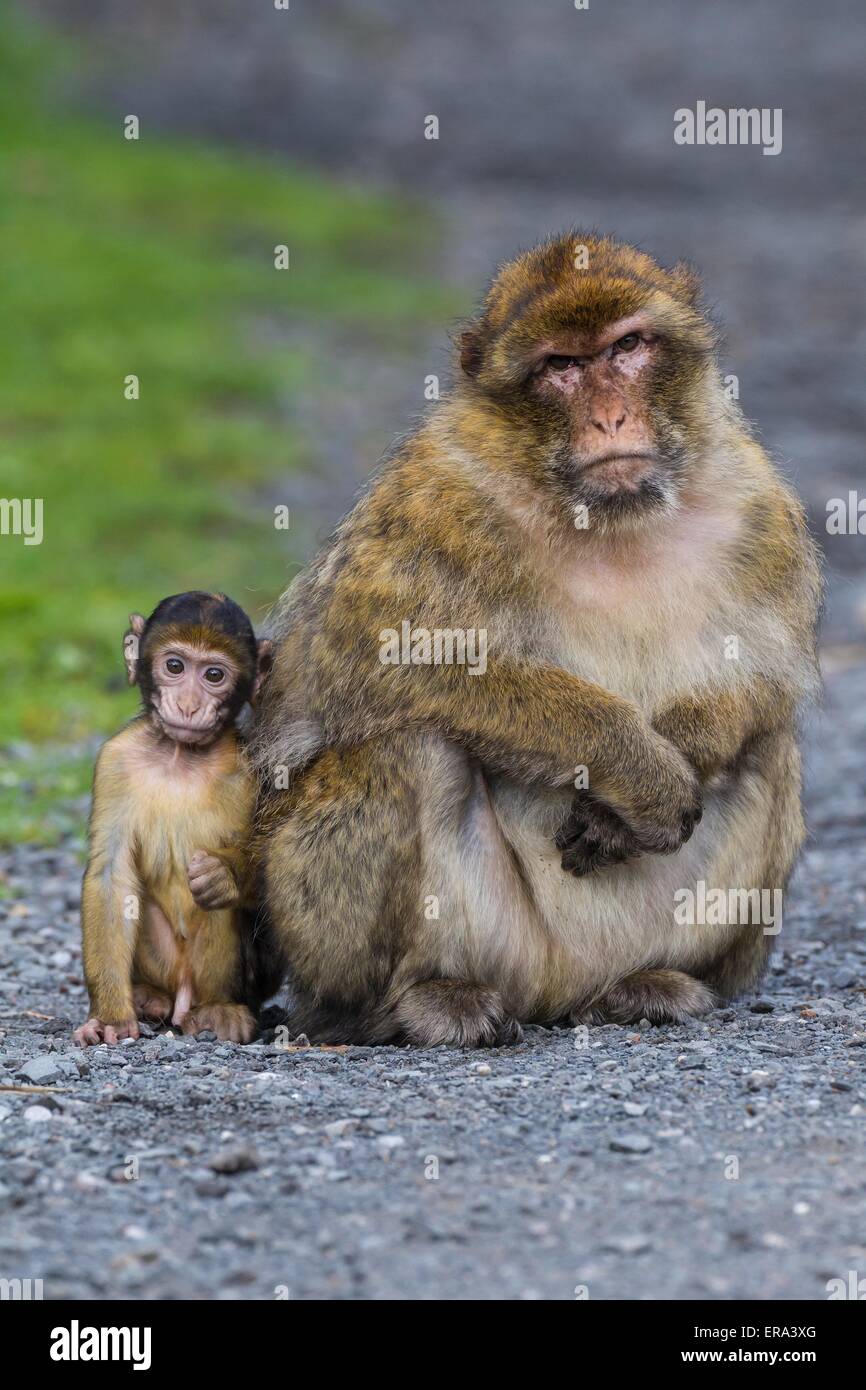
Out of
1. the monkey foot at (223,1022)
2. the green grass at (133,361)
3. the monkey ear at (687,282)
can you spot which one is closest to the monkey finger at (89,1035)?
the monkey foot at (223,1022)

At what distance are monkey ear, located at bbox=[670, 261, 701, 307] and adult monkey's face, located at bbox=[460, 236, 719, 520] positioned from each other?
0.12 meters

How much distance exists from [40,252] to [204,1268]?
14159 mm

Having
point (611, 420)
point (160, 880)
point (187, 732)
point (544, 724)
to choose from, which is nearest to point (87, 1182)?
point (160, 880)

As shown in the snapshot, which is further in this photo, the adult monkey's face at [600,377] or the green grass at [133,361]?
the green grass at [133,361]

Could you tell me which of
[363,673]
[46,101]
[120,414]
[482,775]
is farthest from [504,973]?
[46,101]

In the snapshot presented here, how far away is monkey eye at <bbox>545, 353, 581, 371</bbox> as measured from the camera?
4.79 m

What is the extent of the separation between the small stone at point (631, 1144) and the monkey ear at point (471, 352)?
1943 mm

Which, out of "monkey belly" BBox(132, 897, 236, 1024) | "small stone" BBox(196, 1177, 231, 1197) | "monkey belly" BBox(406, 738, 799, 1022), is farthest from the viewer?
"monkey belly" BBox(132, 897, 236, 1024)

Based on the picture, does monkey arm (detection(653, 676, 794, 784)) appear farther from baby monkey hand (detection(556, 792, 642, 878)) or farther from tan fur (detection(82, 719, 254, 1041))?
tan fur (detection(82, 719, 254, 1041))

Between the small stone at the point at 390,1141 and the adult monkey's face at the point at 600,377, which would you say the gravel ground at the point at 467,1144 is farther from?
the adult monkey's face at the point at 600,377

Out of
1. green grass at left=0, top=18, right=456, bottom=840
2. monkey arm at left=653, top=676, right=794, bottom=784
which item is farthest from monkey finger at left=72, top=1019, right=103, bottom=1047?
green grass at left=0, top=18, right=456, bottom=840

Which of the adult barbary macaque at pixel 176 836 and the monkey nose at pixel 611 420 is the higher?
the monkey nose at pixel 611 420

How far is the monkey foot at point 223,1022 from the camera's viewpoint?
5141mm
